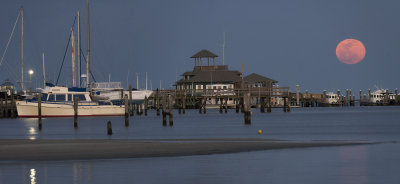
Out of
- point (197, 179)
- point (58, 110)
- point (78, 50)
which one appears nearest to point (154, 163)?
point (197, 179)

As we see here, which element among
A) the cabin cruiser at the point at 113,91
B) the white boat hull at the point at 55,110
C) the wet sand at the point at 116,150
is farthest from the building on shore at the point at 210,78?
the wet sand at the point at 116,150

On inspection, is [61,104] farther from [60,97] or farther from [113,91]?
[113,91]

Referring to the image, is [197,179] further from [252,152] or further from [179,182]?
[252,152]

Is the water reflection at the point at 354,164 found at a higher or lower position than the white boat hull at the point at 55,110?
lower

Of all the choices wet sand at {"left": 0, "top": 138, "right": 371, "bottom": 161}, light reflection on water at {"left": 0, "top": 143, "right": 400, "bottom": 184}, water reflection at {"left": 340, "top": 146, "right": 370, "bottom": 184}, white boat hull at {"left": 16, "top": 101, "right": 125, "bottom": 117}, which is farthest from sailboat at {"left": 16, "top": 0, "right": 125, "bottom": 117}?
light reflection on water at {"left": 0, "top": 143, "right": 400, "bottom": 184}

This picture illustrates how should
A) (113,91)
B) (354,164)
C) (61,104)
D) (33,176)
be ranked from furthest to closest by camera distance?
1. (113,91)
2. (61,104)
3. (354,164)
4. (33,176)

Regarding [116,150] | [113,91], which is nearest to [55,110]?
[113,91]

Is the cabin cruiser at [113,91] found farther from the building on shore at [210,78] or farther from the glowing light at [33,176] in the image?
the glowing light at [33,176]

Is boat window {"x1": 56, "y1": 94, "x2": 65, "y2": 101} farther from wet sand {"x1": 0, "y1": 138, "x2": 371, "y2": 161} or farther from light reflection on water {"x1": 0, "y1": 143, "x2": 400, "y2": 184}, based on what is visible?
light reflection on water {"x1": 0, "y1": 143, "x2": 400, "y2": 184}

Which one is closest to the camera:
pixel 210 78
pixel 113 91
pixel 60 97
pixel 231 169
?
pixel 231 169

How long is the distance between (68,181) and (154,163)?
5311 millimetres

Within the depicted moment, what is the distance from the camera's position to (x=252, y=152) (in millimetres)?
29625

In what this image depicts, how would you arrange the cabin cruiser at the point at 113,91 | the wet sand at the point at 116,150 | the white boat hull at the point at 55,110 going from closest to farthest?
the wet sand at the point at 116,150, the white boat hull at the point at 55,110, the cabin cruiser at the point at 113,91

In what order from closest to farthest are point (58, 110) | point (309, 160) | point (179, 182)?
1. point (179, 182)
2. point (309, 160)
3. point (58, 110)
